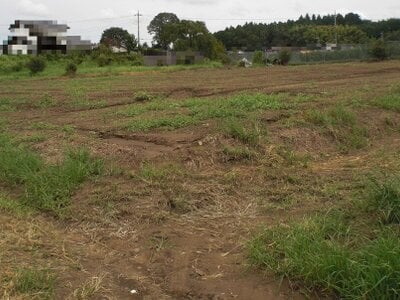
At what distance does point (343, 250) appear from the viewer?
3.56m

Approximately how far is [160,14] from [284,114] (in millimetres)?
60413

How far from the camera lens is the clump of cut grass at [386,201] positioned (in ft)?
13.3

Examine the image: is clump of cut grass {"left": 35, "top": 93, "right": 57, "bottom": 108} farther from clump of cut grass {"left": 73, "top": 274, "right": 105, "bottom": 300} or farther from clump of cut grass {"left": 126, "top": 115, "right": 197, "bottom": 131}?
clump of cut grass {"left": 73, "top": 274, "right": 105, "bottom": 300}

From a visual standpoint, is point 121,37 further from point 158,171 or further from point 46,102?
point 158,171

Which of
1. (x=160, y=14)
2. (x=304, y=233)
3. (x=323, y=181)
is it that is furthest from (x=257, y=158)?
(x=160, y=14)

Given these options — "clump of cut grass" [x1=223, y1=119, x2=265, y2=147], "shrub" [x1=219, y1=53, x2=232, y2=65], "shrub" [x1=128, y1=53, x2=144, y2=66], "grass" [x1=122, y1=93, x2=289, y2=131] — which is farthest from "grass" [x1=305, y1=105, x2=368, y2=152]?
"shrub" [x1=219, y1=53, x2=232, y2=65]

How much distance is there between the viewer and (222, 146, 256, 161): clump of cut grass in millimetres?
6618

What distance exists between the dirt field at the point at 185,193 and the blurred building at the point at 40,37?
15.9 feet

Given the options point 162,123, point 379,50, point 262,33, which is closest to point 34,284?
point 162,123

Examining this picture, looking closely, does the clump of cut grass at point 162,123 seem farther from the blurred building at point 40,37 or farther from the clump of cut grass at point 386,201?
the blurred building at point 40,37

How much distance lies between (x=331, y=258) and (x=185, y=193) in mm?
2216

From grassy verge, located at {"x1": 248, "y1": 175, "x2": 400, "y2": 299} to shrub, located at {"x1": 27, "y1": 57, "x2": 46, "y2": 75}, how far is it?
25362mm

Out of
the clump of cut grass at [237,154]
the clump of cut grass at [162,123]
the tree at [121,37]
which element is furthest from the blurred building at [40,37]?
the tree at [121,37]

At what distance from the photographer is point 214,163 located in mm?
6484
